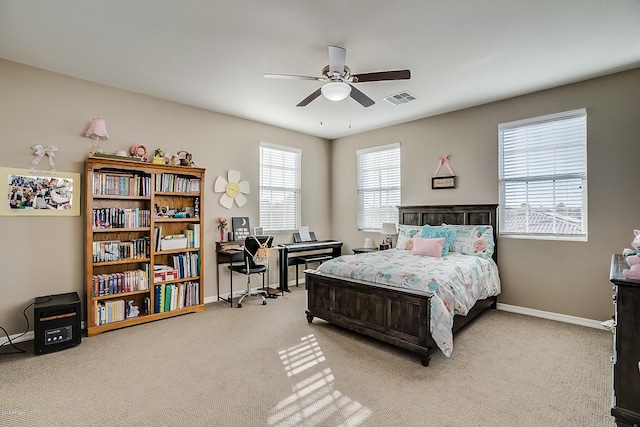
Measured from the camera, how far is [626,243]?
3.46 meters

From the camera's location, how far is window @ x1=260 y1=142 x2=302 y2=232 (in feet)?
18.0

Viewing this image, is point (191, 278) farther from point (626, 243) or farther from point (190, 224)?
point (626, 243)

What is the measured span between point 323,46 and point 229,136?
2.57m

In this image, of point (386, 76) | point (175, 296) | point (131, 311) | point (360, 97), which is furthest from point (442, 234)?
point (131, 311)

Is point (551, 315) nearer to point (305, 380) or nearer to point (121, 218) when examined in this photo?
point (305, 380)

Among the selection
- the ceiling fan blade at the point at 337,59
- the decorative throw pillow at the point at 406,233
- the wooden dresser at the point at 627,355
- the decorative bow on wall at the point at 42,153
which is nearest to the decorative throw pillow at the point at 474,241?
the decorative throw pillow at the point at 406,233

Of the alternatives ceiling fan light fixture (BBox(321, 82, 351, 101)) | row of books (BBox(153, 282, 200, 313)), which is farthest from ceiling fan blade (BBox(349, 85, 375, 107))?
row of books (BBox(153, 282, 200, 313))

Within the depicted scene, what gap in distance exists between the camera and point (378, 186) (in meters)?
5.89

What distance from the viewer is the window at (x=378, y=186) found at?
18.5 feet

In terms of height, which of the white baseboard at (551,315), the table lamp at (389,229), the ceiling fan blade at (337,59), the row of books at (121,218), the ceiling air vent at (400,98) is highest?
the ceiling air vent at (400,98)

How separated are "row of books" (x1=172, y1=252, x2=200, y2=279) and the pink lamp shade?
5.50ft

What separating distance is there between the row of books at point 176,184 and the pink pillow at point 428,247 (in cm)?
313

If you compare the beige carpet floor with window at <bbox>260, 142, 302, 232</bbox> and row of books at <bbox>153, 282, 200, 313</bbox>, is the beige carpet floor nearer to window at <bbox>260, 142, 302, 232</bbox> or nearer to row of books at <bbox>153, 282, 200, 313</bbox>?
row of books at <bbox>153, 282, 200, 313</bbox>

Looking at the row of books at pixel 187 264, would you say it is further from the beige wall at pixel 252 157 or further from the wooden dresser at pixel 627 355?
the wooden dresser at pixel 627 355
